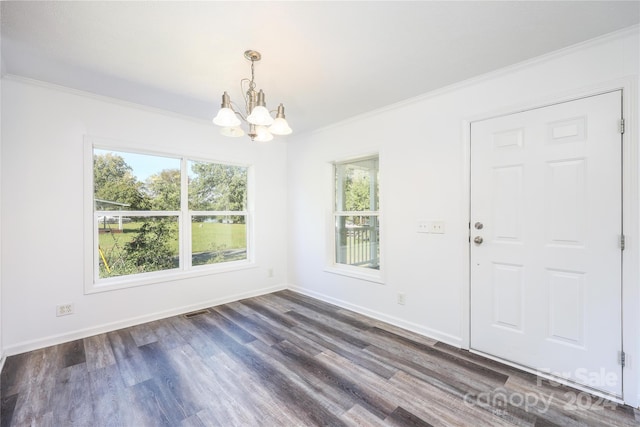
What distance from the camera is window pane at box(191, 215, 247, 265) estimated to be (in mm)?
3611

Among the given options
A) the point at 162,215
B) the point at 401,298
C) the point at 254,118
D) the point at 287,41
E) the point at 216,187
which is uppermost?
the point at 287,41

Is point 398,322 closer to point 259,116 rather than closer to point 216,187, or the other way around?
point 259,116

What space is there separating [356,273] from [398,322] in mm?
764

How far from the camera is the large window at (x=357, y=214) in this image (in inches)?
134

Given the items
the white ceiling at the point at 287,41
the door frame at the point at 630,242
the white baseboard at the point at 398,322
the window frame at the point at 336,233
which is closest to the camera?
the white ceiling at the point at 287,41

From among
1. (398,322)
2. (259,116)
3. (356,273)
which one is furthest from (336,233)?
(259,116)

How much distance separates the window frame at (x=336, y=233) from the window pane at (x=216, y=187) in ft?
4.48

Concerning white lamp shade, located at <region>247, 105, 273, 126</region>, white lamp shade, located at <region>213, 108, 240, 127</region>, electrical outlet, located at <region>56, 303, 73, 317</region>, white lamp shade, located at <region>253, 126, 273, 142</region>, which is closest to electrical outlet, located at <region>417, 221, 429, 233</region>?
white lamp shade, located at <region>253, 126, 273, 142</region>

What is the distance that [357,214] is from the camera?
3582mm

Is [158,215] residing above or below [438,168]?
below

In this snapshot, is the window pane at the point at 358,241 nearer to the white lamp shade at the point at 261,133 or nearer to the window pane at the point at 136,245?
the white lamp shade at the point at 261,133

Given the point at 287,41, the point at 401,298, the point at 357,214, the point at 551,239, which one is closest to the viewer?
the point at 287,41

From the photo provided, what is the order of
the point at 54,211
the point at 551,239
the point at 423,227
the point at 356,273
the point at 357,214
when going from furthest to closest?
the point at 357,214, the point at 356,273, the point at 423,227, the point at 54,211, the point at 551,239

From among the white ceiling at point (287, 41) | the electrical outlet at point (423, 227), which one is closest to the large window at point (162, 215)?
the white ceiling at point (287, 41)
